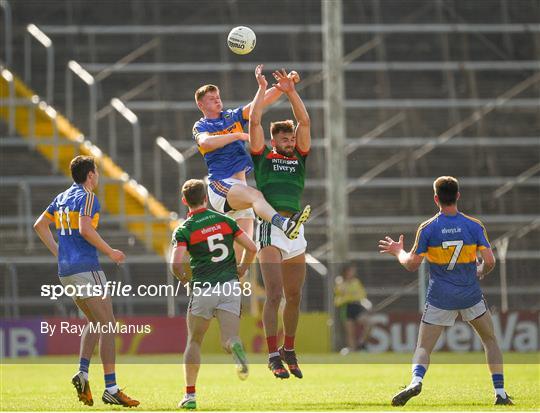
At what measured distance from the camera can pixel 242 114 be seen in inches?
523

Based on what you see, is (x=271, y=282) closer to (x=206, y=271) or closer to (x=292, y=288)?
(x=292, y=288)

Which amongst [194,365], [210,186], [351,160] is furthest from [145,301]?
[194,365]

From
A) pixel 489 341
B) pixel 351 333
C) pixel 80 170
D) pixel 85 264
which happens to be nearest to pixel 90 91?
pixel 351 333

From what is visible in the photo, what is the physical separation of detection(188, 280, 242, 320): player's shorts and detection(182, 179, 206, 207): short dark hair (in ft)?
2.28

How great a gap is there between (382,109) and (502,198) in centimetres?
346

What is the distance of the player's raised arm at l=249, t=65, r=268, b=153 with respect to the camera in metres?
12.3

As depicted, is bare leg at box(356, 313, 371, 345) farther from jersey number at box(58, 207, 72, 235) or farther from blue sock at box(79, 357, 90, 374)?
jersey number at box(58, 207, 72, 235)

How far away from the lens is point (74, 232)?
467 inches

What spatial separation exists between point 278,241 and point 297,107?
1301 mm

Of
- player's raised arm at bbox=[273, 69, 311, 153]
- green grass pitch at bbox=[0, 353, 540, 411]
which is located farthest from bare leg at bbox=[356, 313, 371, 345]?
player's raised arm at bbox=[273, 69, 311, 153]

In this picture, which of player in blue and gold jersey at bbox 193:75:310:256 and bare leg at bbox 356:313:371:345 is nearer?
player in blue and gold jersey at bbox 193:75:310:256

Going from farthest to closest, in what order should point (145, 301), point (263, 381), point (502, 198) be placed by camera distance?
point (502, 198)
point (145, 301)
point (263, 381)

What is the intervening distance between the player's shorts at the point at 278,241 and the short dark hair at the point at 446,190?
171 centimetres

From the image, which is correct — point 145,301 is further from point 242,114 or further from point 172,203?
point 242,114
